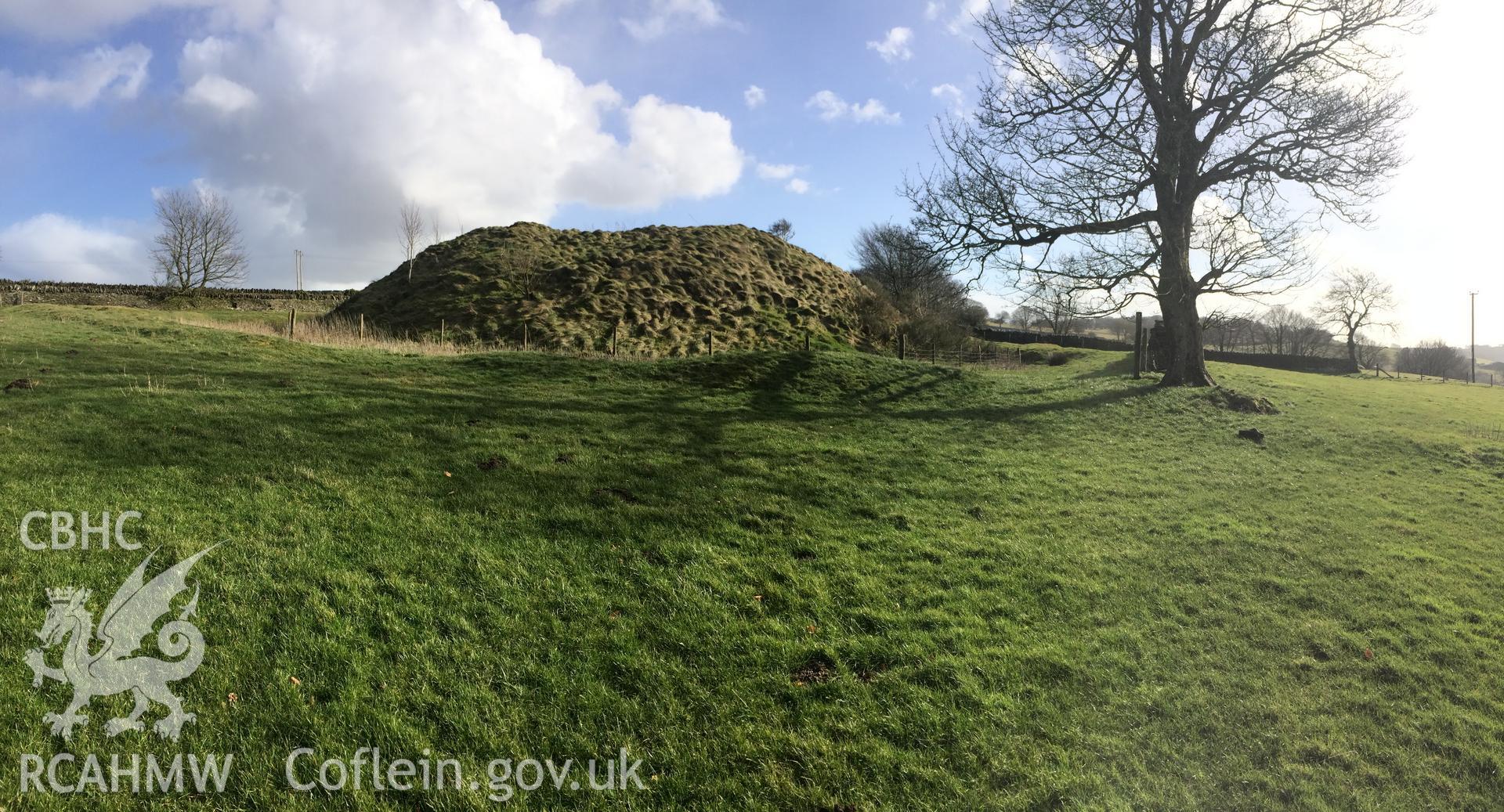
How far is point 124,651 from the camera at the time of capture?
4.62 metres

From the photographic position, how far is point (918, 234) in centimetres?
2214

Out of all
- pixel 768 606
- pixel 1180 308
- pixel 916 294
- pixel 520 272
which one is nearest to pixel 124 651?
pixel 768 606

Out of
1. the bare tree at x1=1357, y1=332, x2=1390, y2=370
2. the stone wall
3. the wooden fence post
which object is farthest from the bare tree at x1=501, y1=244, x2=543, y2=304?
the bare tree at x1=1357, y1=332, x2=1390, y2=370

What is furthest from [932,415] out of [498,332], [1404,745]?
[498,332]

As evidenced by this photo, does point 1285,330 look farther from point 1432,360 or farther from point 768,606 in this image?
point 768,606

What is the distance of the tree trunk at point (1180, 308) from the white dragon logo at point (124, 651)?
25.2 meters

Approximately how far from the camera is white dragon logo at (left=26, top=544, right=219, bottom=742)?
405 centimetres

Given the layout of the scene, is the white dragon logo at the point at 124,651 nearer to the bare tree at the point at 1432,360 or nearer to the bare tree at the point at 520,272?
the bare tree at the point at 520,272

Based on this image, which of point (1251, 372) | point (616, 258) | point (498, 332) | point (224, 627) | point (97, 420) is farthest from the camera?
point (616, 258)

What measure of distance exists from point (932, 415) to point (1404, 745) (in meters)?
13.5

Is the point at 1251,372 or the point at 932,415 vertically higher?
the point at 1251,372

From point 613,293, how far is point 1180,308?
114ft

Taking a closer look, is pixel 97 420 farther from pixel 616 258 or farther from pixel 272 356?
pixel 616 258

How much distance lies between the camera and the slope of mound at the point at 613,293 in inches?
1581
